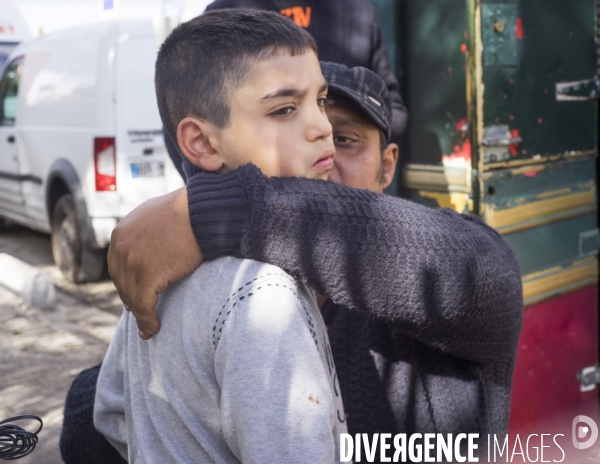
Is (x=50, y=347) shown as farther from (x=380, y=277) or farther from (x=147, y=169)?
(x=380, y=277)

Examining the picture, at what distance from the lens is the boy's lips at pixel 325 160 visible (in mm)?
1276

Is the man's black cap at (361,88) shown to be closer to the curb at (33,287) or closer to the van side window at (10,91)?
the curb at (33,287)

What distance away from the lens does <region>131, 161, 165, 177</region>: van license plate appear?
655cm

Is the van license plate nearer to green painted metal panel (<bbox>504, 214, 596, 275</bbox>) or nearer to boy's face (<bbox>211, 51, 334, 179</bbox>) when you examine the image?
green painted metal panel (<bbox>504, 214, 596, 275</bbox>)

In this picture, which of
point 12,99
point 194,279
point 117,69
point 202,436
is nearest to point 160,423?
point 202,436

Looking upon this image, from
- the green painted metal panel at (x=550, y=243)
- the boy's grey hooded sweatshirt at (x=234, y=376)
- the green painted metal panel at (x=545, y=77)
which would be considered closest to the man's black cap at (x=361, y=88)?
the boy's grey hooded sweatshirt at (x=234, y=376)

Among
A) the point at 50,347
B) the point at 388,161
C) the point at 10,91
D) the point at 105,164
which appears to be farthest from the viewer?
the point at 10,91

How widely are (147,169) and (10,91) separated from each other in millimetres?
3080

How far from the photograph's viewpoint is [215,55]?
126 cm

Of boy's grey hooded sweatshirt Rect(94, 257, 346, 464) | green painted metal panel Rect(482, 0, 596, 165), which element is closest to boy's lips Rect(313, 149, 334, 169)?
boy's grey hooded sweatshirt Rect(94, 257, 346, 464)

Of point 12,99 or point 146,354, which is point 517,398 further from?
point 12,99

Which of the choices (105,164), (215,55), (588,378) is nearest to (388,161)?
(215,55)

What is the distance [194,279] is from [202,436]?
0.24m

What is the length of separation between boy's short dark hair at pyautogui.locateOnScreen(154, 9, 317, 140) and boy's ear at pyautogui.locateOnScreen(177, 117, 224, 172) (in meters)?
0.02
